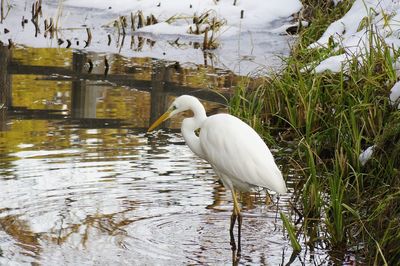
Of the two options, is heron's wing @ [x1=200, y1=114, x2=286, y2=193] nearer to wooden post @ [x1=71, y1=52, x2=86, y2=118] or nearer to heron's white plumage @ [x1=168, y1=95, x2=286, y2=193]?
heron's white plumage @ [x1=168, y1=95, x2=286, y2=193]

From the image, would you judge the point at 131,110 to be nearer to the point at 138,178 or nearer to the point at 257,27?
the point at 138,178

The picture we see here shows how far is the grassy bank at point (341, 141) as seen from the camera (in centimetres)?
717

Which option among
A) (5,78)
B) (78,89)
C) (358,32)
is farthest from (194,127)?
(5,78)

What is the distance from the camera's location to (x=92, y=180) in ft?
30.2

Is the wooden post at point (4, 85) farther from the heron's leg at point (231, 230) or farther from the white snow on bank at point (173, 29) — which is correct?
the heron's leg at point (231, 230)

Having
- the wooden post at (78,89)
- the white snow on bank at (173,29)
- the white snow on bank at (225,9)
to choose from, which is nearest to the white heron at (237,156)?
the wooden post at (78,89)

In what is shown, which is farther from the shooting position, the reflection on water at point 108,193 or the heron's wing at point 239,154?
the heron's wing at point 239,154

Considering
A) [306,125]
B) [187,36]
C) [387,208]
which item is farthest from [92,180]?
[187,36]

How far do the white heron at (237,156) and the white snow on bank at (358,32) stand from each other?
229 cm

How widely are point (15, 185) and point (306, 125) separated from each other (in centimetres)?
264

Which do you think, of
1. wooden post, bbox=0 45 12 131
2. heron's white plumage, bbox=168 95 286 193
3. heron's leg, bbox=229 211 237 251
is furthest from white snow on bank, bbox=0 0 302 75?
heron's leg, bbox=229 211 237 251

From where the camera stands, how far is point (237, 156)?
7.75 metres

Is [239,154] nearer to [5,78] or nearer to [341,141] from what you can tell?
[341,141]

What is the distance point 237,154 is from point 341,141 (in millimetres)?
1408
